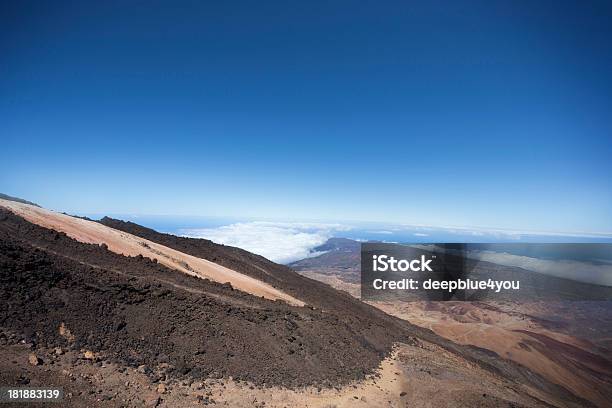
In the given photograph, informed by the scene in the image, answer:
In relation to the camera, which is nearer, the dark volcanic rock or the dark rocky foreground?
the dark rocky foreground

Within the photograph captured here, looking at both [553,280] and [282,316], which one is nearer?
[282,316]

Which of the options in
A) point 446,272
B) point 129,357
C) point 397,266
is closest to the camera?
point 129,357

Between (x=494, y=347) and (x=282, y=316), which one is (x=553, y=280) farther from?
(x=282, y=316)

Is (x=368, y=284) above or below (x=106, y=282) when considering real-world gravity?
below

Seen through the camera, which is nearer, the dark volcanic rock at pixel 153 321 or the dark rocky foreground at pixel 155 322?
the dark rocky foreground at pixel 155 322

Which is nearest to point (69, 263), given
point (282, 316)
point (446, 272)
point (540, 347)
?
point (282, 316)

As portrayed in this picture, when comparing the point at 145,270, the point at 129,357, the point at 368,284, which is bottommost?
the point at 368,284

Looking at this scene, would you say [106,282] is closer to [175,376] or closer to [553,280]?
[175,376]

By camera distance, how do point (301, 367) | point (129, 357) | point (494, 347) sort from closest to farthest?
point (129, 357), point (301, 367), point (494, 347)
